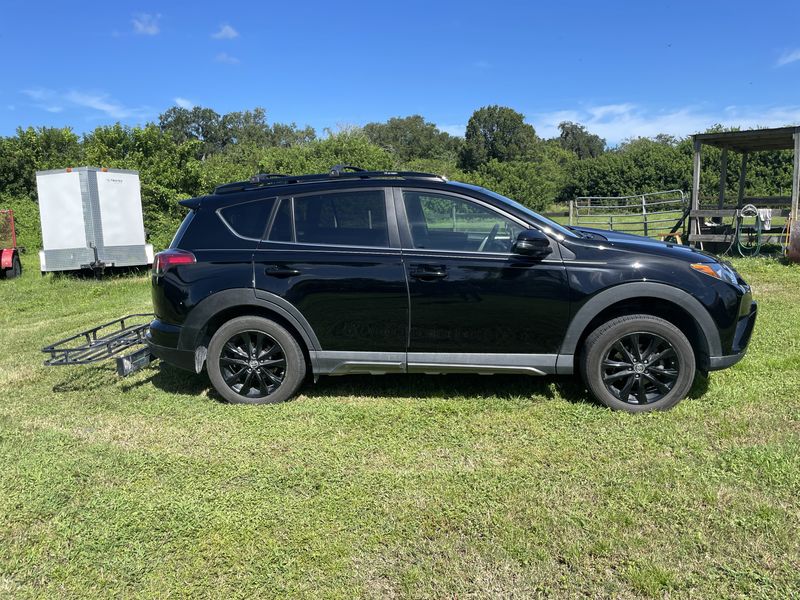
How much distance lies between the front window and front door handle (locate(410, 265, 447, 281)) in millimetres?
174

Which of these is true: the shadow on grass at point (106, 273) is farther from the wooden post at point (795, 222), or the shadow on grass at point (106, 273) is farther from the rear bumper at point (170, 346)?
the wooden post at point (795, 222)

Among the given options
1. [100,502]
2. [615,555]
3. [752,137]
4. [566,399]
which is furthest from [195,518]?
[752,137]

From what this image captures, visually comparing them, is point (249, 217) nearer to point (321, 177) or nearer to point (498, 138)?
point (321, 177)

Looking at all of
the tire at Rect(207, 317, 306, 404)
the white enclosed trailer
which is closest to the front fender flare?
the tire at Rect(207, 317, 306, 404)

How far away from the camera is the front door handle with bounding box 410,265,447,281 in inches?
169

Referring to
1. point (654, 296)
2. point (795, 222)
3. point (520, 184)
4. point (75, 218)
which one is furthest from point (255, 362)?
point (520, 184)

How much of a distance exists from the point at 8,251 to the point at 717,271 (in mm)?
15077

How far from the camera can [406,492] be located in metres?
3.31

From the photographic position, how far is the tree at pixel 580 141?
332 ft

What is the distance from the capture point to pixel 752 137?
1298 cm

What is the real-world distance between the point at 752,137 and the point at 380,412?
496 inches

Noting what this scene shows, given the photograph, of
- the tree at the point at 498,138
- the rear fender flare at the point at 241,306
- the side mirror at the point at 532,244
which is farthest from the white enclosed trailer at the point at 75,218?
the tree at the point at 498,138

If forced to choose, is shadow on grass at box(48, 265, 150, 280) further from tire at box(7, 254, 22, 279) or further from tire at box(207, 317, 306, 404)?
tire at box(207, 317, 306, 404)

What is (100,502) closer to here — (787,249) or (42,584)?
(42,584)
